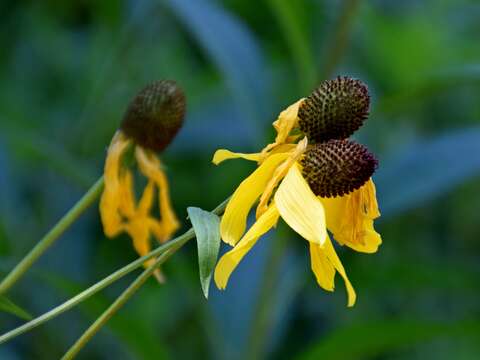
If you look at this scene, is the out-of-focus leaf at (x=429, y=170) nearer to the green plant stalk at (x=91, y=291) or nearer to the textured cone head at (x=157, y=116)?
the textured cone head at (x=157, y=116)

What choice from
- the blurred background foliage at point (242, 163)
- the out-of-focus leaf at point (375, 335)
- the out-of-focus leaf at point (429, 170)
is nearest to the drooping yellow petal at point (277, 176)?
the blurred background foliage at point (242, 163)

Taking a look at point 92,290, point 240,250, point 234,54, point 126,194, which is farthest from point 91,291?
point 234,54

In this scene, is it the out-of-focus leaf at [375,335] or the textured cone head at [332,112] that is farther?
the out-of-focus leaf at [375,335]

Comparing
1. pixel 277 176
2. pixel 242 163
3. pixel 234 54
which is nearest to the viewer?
pixel 277 176

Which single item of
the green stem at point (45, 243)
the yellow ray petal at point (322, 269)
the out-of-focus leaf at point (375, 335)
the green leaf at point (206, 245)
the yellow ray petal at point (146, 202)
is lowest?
the out-of-focus leaf at point (375, 335)

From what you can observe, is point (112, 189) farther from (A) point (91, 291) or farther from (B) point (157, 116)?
(A) point (91, 291)

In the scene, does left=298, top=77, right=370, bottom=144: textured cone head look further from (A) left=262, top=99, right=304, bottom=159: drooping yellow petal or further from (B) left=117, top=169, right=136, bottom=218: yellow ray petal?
(B) left=117, top=169, right=136, bottom=218: yellow ray petal

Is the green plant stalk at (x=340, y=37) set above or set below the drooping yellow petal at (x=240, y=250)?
below
